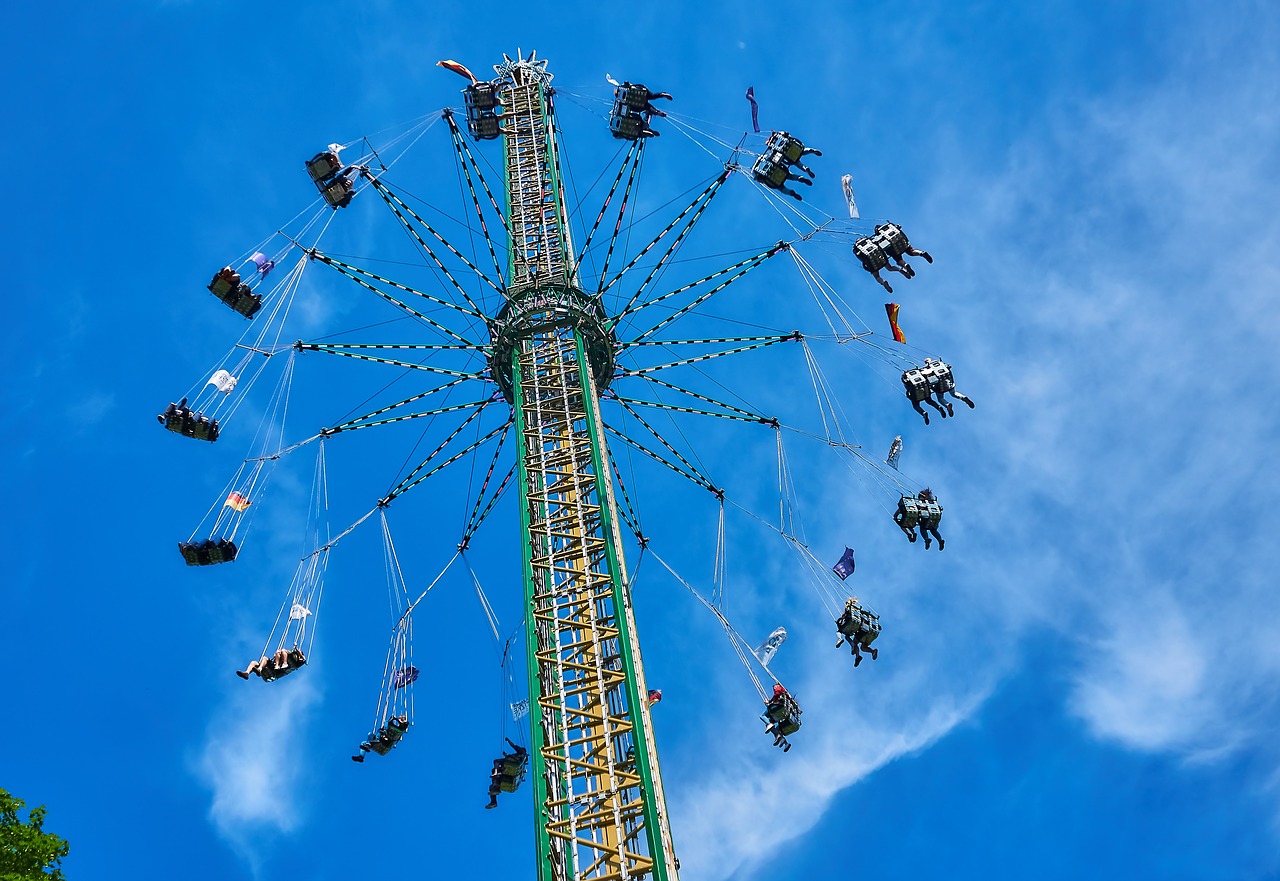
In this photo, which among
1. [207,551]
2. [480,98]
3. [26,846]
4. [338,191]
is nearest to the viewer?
[26,846]

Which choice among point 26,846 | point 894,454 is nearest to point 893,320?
point 894,454

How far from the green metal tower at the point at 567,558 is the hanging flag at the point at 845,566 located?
28.1 feet

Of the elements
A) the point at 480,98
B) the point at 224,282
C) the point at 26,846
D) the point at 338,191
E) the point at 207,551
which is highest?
the point at 480,98

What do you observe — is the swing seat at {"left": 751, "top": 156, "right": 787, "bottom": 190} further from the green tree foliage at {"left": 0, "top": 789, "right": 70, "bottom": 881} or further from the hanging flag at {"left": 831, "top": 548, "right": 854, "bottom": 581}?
the green tree foliage at {"left": 0, "top": 789, "right": 70, "bottom": 881}

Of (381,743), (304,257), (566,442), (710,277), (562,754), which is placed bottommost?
(562,754)

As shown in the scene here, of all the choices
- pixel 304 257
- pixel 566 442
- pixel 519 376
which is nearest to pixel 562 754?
pixel 566 442

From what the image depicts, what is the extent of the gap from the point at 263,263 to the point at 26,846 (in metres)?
16.6

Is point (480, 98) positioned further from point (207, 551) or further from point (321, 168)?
point (207, 551)

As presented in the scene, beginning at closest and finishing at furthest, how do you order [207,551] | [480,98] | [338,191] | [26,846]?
[26,846]
[207,551]
[338,191]
[480,98]

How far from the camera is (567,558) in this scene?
27688 millimetres

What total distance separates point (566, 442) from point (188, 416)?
11441 mm

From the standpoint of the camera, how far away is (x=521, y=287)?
113 feet

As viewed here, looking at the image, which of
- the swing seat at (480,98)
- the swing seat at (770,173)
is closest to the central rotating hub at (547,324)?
the swing seat at (770,173)

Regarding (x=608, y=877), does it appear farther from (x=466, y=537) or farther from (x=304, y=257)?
(x=304, y=257)
